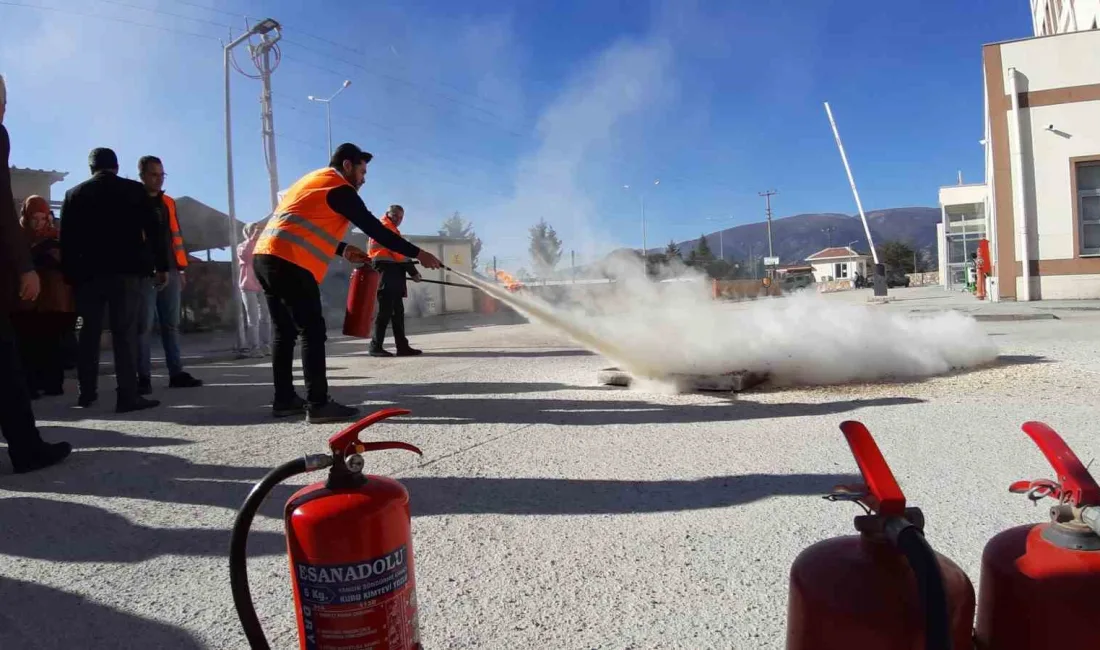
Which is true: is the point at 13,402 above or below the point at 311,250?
below

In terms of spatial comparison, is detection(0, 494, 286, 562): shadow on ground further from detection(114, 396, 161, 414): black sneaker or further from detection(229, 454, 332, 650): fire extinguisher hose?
detection(114, 396, 161, 414): black sneaker

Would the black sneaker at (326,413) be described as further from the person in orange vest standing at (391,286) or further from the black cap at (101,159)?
the person in orange vest standing at (391,286)

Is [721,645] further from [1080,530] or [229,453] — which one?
[229,453]

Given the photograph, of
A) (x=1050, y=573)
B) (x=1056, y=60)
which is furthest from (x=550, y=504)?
(x=1056, y=60)

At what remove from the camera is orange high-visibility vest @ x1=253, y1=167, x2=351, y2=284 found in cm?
405

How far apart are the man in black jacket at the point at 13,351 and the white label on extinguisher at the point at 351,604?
A: 2822 mm

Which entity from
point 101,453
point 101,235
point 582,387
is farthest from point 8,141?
point 582,387

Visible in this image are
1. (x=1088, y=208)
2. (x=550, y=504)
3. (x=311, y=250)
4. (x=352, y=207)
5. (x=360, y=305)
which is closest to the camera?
(x=550, y=504)

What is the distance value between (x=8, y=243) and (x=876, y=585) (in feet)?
13.0

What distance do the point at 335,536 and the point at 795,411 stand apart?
3561 mm

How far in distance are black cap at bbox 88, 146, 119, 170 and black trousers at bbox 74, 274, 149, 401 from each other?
2.81 feet

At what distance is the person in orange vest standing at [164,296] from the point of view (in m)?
5.66

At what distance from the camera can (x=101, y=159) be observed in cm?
488

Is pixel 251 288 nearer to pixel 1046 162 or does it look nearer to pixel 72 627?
pixel 72 627
